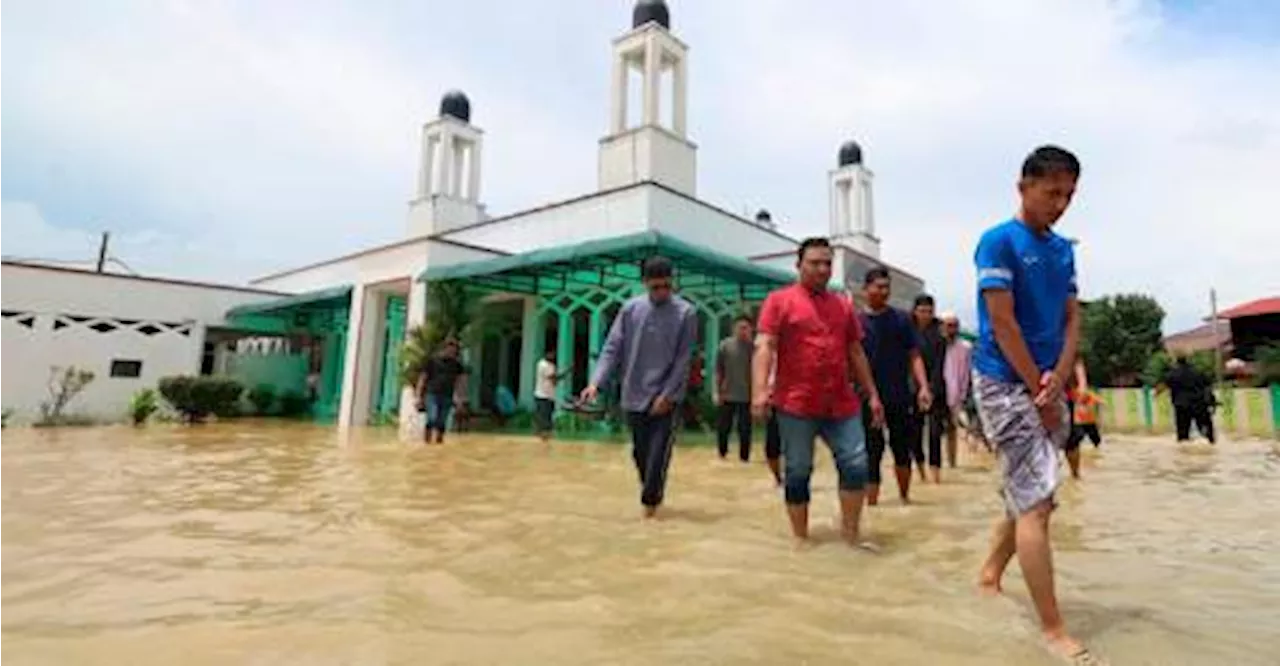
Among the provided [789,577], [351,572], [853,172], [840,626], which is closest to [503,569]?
[351,572]

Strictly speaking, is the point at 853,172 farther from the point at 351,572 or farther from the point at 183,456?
the point at 351,572

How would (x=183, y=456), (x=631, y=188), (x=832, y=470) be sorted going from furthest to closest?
(x=631, y=188)
(x=183, y=456)
(x=832, y=470)

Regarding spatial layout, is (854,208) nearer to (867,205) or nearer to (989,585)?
(867,205)

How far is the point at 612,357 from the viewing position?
487 centimetres

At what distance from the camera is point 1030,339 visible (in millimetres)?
2600

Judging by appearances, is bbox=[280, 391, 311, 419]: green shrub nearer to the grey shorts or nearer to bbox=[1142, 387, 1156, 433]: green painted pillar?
the grey shorts

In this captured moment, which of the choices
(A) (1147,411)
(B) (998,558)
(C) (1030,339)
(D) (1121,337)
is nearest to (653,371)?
(B) (998,558)

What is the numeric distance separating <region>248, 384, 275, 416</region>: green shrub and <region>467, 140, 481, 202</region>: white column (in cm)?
846

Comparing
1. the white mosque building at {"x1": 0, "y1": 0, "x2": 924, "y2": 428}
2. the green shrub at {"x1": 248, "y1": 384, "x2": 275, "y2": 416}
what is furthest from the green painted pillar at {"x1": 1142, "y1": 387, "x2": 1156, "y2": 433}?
the green shrub at {"x1": 248, "y1": 384, "x2": 275, "y2": 416}

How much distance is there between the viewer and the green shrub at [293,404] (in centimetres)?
2113

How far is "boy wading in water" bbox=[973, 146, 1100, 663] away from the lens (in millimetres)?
2469

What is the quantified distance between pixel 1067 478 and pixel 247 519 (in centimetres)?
713

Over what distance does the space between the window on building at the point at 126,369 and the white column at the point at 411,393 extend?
9169 millimetres

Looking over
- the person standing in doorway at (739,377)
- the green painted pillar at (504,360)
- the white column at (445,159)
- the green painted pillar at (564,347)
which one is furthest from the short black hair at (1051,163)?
the white column at (445,159)
